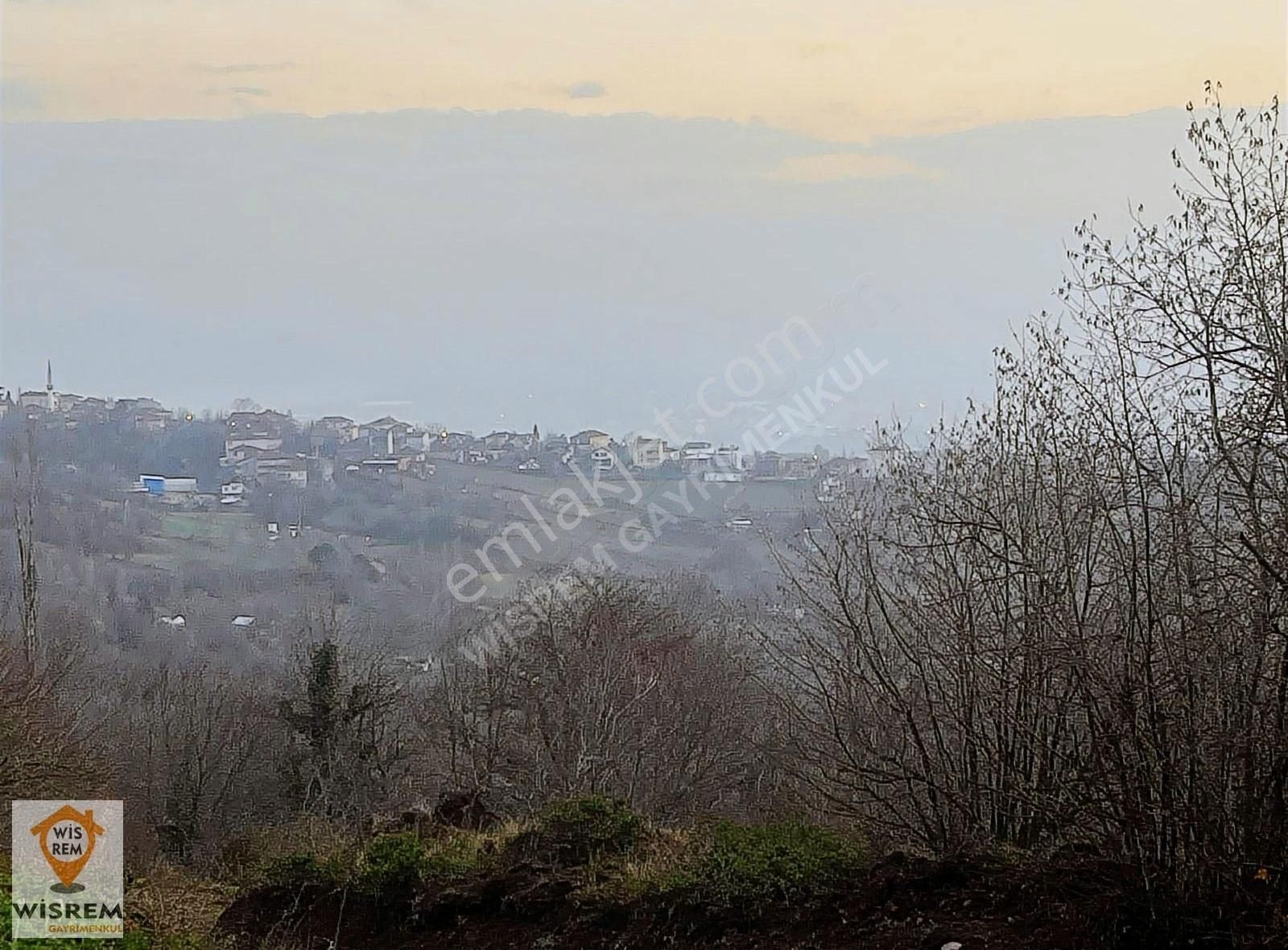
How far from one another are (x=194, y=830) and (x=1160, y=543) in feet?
70.2

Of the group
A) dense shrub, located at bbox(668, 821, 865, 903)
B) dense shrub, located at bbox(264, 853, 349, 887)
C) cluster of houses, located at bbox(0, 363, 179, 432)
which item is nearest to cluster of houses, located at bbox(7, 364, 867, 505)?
cluster of houses, located at bbox(0, 363, 179, 432)

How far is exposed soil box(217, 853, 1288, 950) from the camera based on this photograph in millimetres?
6688

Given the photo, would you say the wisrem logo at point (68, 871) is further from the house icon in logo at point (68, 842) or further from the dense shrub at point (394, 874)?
the dense shrub at point (394, 874)

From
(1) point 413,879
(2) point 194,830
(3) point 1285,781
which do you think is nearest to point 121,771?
(2) point 194,830

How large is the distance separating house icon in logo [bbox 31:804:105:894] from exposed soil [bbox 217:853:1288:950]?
6.50 ft

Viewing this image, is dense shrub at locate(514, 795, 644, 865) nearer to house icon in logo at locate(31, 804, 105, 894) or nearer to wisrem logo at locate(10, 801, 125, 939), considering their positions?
wisrem logo at locate(10, 801, 125, 939)

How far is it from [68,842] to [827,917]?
4.58 meters

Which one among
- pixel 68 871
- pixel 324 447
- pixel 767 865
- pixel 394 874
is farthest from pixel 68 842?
pixel 324 447

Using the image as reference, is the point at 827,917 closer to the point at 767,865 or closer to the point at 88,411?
the point at 767,865

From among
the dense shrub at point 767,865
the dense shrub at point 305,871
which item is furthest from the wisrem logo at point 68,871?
the dense shrub at point 767,865

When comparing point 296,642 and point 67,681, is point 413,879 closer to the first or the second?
point 67,681

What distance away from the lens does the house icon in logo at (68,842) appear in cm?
697

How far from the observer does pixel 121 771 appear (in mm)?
23047

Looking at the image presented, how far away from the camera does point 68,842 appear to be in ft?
24.1
